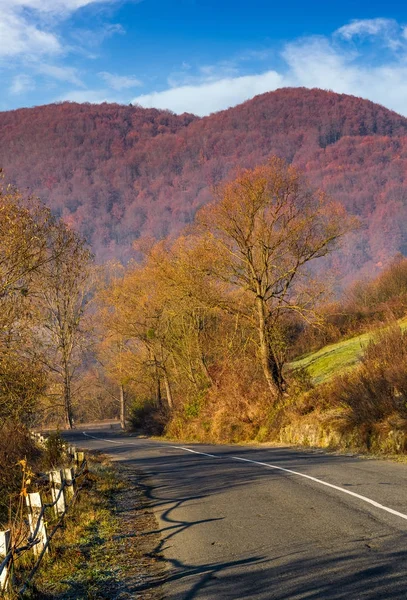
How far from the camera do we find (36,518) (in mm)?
8617

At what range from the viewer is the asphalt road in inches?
246

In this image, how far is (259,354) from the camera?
28.7m

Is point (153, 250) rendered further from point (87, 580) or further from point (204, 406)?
point (87, 580)

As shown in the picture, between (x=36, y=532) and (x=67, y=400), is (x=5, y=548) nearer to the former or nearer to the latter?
(x=36, y=532)

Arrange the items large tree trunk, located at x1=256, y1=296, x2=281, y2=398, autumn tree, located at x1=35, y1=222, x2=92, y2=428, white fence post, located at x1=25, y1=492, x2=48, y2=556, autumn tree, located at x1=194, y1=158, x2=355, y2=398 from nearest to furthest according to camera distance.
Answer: white fence post, located at x1=25, y1=492, x2=48, y2=556 → autumn tree, located at x1=194, y1=158, x2=355, y2=398 → large tree trunk, located at x1=256, y1=296, x2=281, y2=398 → autumn tree, located at x1=35, y1=222, x2=92, y2=428

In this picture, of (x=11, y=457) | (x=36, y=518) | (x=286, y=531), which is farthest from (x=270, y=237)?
(x=36, y=518)

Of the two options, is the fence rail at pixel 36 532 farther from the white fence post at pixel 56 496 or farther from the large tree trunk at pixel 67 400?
the large tree trunk at pixel 67 400

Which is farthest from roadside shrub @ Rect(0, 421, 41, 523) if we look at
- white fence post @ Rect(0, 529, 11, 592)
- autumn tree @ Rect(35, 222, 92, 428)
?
autumn tree @ Rect(35, 222, 92, 428)

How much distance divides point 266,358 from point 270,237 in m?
5.23

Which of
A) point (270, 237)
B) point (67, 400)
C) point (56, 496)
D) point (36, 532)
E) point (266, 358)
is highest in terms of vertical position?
point (270, 237)

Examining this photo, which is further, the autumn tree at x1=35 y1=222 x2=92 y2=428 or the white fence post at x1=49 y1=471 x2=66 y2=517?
the autumn tree at x1=35 y1=222 x2=92 y2=428

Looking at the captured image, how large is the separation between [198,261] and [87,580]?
23096 millimetres

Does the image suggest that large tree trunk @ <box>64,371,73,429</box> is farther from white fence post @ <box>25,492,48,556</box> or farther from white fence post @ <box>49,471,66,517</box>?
white fence post @ <box>25,492,48,556</box>

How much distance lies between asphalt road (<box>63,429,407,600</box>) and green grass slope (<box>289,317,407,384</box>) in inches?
484
